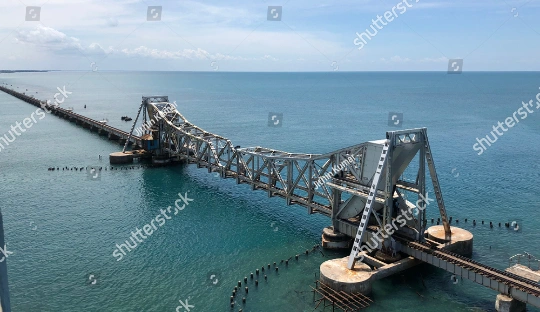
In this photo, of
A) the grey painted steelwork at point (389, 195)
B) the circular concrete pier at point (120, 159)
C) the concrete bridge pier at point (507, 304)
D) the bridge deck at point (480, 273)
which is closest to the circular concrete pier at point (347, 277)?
the grey painted steelwork at point (389, 195)

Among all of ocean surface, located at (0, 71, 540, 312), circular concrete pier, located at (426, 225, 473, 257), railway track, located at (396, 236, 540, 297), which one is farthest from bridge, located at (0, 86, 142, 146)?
railway track, located at (396, 236, 540, 297)

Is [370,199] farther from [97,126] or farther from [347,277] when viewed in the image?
[97,126]

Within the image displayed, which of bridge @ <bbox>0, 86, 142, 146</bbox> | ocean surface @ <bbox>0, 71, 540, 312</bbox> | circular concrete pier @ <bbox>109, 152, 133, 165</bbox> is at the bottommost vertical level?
ocean surface @ <bbox>0, 71, 540, 312</bbox>

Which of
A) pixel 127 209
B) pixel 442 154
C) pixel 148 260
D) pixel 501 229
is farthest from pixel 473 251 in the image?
pixel 442 154

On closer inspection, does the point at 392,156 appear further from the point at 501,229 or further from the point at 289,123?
the point at 289,123

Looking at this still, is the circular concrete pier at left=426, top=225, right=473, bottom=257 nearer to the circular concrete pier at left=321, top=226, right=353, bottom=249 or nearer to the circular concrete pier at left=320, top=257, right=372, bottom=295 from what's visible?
the circular concrete pier at left=321, top=226, right=353, bottom=249

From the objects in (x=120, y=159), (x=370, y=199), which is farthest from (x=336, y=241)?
(x=120, y=159)
